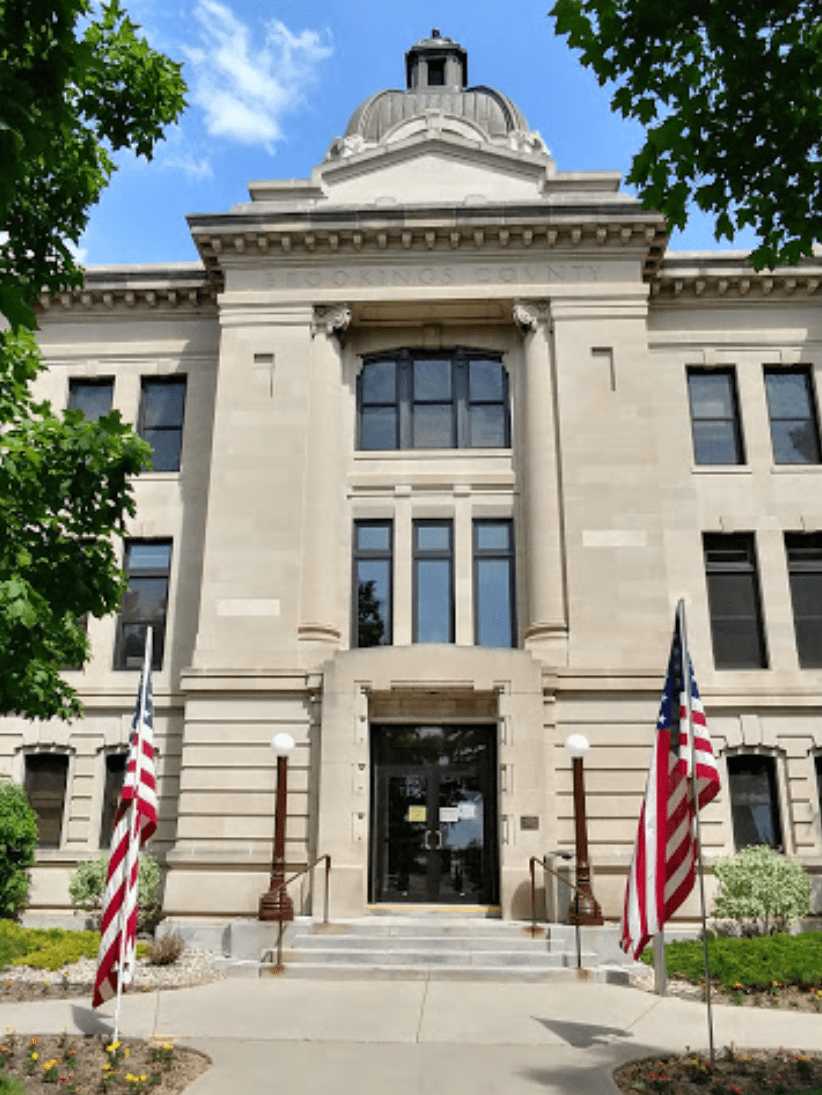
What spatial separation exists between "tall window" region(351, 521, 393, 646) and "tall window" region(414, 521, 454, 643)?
2.09ft

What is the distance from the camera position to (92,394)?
23531 mm

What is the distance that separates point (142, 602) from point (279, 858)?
7861mm

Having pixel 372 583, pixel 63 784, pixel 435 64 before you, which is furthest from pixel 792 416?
pixel 435 64

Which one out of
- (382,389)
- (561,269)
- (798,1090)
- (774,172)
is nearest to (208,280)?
(382,389)

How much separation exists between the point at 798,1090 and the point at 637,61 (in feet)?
30.7

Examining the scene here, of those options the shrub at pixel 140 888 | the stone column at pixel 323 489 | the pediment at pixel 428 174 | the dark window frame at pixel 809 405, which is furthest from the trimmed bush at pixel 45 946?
the dark window frame at pixel 809 405

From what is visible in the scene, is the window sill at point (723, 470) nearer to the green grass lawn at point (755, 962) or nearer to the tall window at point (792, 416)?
the tall window at point (792, 416)

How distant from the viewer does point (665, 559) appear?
20.2 metres

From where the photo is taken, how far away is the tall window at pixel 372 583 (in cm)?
2056

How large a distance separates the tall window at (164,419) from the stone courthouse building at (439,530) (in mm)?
78

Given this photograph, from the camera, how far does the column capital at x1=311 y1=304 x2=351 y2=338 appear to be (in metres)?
21.7

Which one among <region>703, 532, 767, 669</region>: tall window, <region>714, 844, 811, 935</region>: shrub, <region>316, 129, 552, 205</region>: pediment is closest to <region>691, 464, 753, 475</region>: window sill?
<region>703, 532, 767, 669</region>: tall window

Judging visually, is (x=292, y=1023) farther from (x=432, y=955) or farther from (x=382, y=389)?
(x=382, y=389)

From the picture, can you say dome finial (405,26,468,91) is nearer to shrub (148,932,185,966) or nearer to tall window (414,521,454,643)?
tall window (414,521,454,643)
